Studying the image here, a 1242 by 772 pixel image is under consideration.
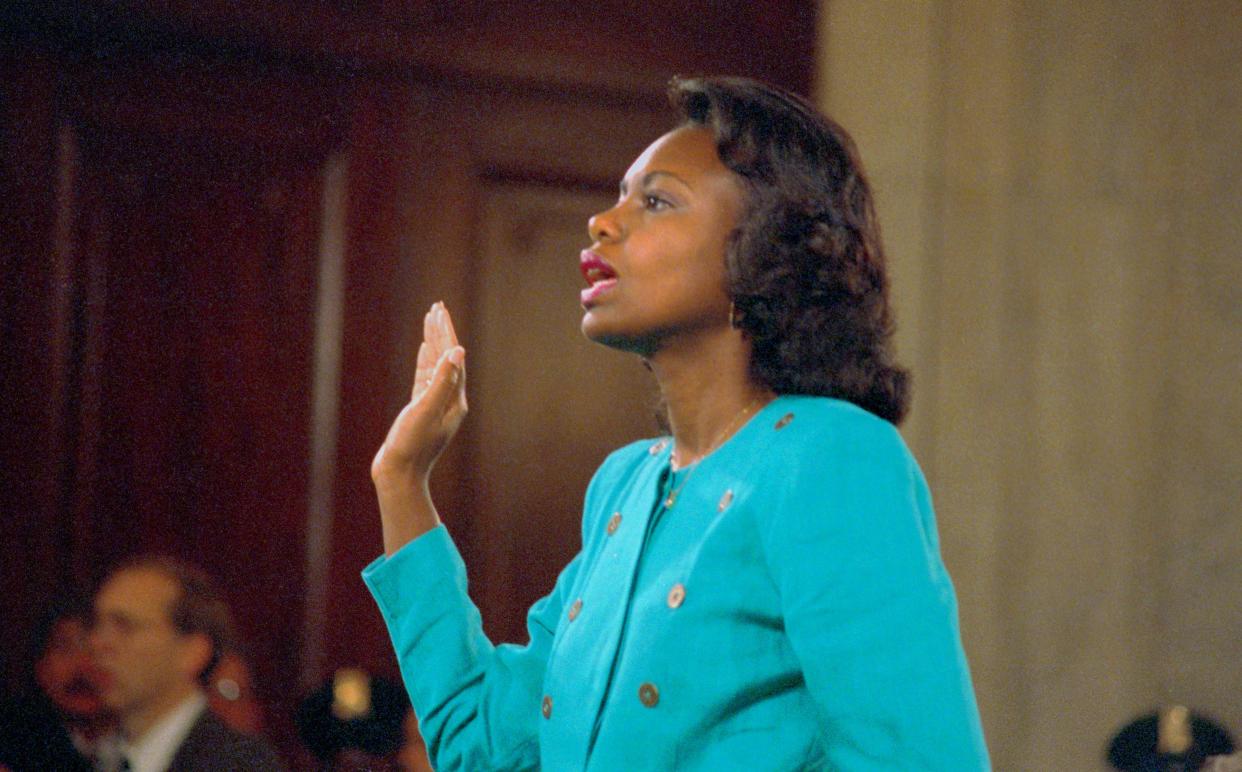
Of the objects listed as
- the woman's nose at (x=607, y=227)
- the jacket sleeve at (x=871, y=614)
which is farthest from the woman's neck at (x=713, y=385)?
the jacket sleeve at (x=871, y=614)

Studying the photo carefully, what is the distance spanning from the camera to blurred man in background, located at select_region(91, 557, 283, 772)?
2.69 metres

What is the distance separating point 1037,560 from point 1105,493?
0.23 m

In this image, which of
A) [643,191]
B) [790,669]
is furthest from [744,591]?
[643,191]

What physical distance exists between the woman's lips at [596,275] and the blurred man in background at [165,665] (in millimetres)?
1491

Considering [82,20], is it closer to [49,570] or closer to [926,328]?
[49,570]

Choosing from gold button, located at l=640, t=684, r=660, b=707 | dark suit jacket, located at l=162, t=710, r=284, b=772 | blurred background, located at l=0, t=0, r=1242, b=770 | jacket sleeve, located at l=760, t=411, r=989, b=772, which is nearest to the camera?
jacket sleeve, located at l=760, t=411, r=989, b=772

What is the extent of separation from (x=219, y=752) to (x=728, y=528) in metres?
1.67

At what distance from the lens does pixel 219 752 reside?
2678 mm

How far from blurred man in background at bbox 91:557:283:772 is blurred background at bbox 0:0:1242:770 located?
0.64 ft

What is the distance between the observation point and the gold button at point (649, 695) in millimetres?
1273

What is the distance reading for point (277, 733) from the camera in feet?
10.7

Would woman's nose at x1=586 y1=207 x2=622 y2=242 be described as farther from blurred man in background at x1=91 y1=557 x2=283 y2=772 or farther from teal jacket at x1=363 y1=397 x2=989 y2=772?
blurred man in background at x1=91 y1=557 x2=283 y2=772

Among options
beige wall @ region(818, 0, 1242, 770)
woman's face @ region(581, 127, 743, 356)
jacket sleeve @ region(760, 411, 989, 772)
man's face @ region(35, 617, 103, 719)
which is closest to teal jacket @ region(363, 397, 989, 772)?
jacket sleeve @ region(760, 411, 989, 772)

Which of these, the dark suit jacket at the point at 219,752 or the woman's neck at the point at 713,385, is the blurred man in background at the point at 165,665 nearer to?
the dark suit jacket at the point at 219,752
